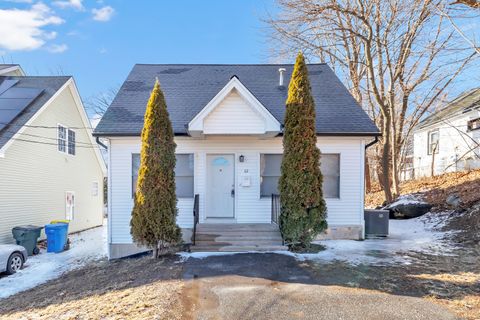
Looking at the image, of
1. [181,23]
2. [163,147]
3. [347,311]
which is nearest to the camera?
[347,311]

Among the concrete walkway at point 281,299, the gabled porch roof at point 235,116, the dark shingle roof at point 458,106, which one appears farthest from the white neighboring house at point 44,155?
the dark shingle roof at point 458,106

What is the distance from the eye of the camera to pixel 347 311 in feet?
13.8

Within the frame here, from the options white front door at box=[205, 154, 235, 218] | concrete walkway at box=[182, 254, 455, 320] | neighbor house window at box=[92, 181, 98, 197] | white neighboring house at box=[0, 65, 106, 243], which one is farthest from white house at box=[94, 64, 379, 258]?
neighbor house window at box=[92, 181, 98, 197]

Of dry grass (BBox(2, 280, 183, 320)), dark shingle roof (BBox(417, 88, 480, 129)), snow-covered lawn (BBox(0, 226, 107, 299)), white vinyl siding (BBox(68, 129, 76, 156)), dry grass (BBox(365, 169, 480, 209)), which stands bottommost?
snow-covered lawn (BBox(0, 226, 107, 299))

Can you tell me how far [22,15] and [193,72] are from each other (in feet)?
37.0

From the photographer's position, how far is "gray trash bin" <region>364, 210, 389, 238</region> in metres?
9.12

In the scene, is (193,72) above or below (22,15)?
below

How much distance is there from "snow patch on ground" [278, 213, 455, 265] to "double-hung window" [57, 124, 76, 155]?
11.9 metres

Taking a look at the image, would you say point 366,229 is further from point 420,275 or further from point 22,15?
point 22,15

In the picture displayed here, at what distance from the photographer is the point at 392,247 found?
7887mm

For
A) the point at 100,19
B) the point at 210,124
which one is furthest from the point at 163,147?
the point at 100,19

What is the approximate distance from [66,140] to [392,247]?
46.7ft

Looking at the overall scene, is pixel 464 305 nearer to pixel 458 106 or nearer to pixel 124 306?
pixel 124 306

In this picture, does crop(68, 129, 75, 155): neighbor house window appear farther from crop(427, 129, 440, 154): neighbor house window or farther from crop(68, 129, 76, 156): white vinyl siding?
crop(427, 129, 440, 154): neighbor house window
